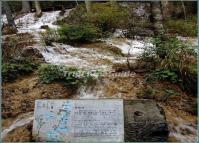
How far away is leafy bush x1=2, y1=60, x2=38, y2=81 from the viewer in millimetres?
7969

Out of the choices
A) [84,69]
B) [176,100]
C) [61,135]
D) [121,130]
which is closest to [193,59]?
[176,100]

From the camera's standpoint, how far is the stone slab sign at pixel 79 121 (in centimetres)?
577

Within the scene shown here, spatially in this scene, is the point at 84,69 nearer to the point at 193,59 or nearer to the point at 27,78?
the point at 27,78

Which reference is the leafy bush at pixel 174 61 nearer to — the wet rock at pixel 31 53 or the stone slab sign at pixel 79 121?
the stone slab sign at pixel 79 121

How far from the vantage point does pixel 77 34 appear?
1128cm

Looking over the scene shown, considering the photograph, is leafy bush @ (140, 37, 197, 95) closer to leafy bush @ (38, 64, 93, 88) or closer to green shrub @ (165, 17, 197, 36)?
leafy bush @ (38, 64, 93, 88)

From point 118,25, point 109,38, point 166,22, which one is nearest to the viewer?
point 109,38

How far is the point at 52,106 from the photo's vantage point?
5965mm

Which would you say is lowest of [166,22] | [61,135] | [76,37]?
[166,22]

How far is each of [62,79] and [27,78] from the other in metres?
0.83

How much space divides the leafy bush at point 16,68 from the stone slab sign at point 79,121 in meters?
2.22

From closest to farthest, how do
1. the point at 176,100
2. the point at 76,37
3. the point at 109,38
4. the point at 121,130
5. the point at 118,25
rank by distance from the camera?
the point at 121,130 < the point at 176,100 < the point at 76,37 < the point at 109,38 < the point at 118,25

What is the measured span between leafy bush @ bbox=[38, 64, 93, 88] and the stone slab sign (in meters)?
1.61

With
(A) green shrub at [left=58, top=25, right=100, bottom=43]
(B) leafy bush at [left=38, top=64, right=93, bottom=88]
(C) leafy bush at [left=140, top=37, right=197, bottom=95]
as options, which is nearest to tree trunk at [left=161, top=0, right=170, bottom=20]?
(A) green shrub at [left=58, top=25, right=100, bottom=43]
